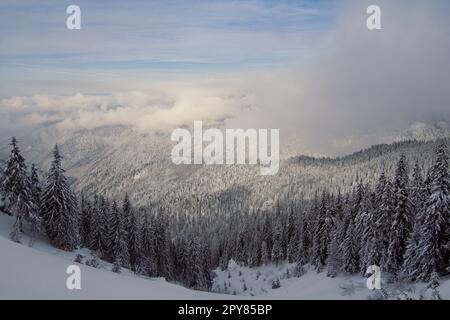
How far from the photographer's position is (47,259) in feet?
46.6

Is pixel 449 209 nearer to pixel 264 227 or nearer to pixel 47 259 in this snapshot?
pixel 47 259

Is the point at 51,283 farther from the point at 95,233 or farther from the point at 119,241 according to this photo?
the point at 95,233

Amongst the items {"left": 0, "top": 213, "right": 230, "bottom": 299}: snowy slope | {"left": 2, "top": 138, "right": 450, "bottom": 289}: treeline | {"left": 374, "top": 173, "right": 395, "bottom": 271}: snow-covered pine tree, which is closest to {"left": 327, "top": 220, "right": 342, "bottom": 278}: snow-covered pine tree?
{"left": 2, "top": 138, "right": 450, "bottom": 289}: treeline

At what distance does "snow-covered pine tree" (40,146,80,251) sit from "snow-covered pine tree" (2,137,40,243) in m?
1.44

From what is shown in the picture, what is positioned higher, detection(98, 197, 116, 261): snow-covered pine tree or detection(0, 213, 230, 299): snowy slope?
detection(0, 213, 230, 299): snowy slope

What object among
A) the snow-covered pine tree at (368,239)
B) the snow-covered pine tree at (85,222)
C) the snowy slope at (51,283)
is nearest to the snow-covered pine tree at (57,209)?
the snow-covered pine tree at (85,222)

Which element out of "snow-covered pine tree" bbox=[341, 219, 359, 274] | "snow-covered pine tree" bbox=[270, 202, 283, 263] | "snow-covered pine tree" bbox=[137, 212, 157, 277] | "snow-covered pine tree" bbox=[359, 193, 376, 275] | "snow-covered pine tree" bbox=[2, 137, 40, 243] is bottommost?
"snow-covered pine tree" bbox=[270, 202, 283, 263]

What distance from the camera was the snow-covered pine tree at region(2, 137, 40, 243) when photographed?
32031mm

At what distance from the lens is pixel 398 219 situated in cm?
3275

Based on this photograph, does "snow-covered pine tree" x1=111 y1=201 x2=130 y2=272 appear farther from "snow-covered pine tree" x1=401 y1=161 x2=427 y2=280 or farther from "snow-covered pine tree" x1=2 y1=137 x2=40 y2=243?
"snow-covered pine tree" x1=401 y1=161 x2=427 y2=280

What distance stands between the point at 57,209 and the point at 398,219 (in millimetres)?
35010

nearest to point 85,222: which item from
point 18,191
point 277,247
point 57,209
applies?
point 57,209

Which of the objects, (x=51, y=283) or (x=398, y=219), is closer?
(x=51, y=283)
